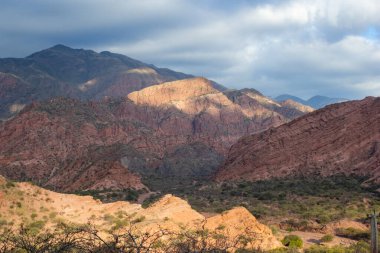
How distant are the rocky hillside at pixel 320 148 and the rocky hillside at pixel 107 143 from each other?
65.9 feet

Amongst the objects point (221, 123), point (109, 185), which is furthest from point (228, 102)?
point (109, 185)

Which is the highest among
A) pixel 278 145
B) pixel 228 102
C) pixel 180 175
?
pixel 228 102

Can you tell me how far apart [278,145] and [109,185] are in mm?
31117

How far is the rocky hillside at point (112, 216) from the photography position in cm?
2958

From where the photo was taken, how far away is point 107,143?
111188mm

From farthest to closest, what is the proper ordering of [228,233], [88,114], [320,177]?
[88,114]
[320,177]
[228,233]

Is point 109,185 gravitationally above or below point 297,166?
below

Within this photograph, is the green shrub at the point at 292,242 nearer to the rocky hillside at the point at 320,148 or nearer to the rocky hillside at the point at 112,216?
the rocky hillside at the point at 112,216

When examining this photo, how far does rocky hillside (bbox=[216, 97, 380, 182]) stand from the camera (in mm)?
73913

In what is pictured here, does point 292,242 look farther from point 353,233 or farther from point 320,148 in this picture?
point 320,148

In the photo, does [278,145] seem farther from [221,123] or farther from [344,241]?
[221,123]

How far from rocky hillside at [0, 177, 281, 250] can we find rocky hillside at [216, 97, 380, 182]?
40.7m

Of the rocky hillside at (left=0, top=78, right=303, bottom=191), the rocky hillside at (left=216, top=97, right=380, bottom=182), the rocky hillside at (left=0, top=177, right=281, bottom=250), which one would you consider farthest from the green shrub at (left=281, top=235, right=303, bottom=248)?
the rocky hillside at (left=0, top=78, right=303, bottom=191)

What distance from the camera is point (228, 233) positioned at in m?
28.2
